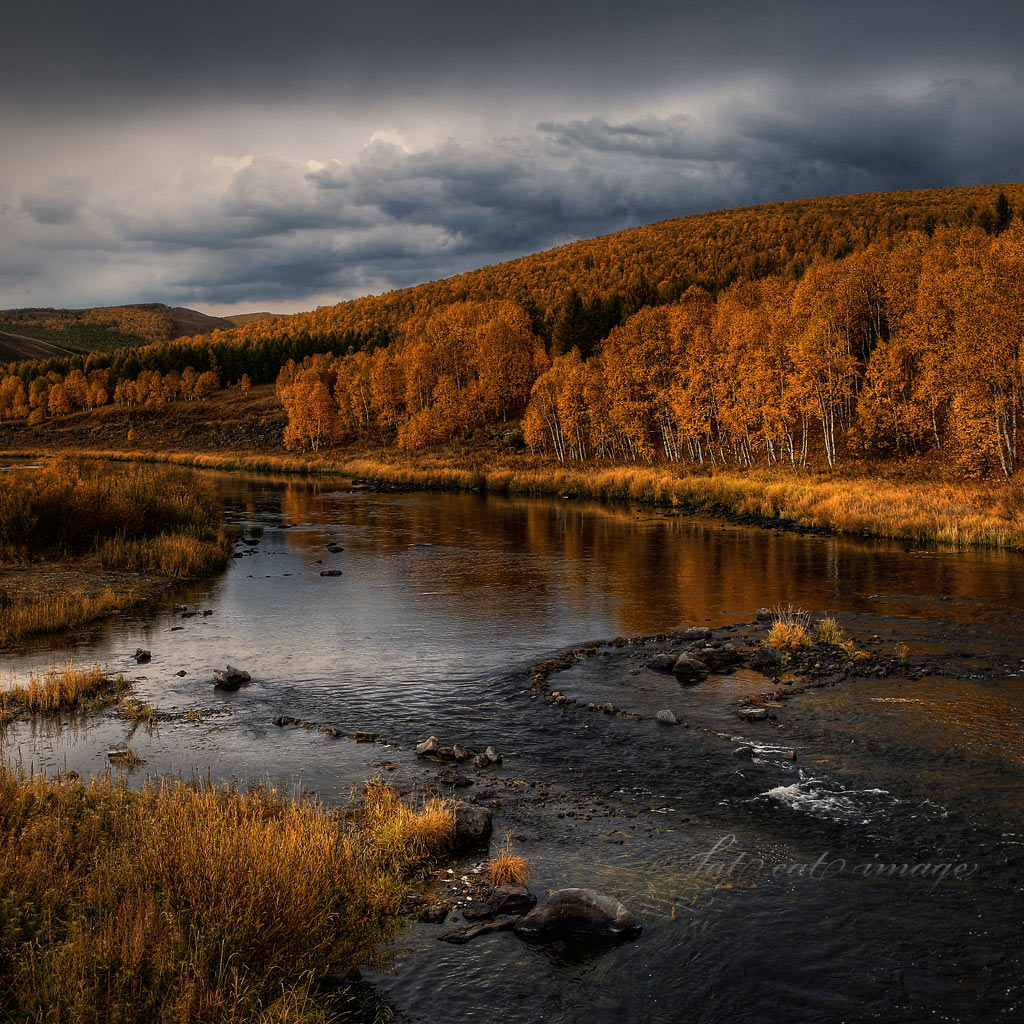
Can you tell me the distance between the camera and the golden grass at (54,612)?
66.5ft

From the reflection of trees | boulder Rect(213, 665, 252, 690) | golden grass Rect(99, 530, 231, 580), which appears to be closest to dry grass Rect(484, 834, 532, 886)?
boulder Rect(213, 665, 252, 690)

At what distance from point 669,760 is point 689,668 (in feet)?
15.4

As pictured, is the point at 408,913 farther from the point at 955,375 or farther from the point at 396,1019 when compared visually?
the point at 955,375

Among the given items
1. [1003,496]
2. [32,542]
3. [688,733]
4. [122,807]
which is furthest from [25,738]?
[1003,496]

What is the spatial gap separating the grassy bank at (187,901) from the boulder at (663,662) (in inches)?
343

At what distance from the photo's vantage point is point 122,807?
9.00 meters

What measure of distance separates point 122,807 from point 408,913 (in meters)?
3.44

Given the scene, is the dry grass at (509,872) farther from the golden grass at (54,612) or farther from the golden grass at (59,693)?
the golden grass at (54,612)

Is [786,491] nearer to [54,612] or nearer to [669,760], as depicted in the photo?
[669,760]

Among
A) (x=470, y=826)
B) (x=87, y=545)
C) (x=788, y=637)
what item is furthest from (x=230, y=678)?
(x=87, y=545)

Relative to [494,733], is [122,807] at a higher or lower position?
higher

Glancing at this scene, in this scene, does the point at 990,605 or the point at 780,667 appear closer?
the point at 780,667

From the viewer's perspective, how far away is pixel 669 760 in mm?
12367

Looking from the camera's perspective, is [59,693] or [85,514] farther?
[85,514]
